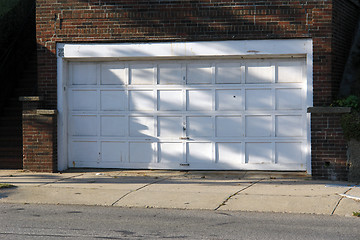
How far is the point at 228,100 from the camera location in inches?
500

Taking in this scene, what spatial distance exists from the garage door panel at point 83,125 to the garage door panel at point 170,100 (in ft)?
5.25

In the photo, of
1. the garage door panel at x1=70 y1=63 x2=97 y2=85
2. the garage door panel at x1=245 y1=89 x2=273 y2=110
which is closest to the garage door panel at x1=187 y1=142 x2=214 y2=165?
the garage door panel at x1=245 y1=89 x2=273 y2=110

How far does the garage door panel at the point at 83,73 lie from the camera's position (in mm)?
13227

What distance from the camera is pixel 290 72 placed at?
1246 cm

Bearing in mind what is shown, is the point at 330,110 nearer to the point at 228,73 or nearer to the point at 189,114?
the point at 228,73

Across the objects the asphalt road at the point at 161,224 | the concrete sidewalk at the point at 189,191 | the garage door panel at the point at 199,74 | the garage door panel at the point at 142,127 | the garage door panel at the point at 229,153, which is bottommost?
the asphalt road at the point at 161,224

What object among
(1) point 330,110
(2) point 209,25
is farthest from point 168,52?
(1) point 330,110

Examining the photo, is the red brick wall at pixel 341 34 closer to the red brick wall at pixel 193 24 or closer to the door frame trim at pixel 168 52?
the red brick wall at pixel 193 24

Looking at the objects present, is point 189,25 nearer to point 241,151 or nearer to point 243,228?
point 241,151

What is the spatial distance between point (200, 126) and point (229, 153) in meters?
0.89

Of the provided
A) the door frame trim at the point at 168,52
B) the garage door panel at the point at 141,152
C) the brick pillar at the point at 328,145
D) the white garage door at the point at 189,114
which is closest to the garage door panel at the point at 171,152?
the white garage door at the point at 189,114

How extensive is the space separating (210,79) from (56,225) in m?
5.94

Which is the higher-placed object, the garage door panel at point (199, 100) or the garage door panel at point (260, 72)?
the garage door panel at point (260, 72)

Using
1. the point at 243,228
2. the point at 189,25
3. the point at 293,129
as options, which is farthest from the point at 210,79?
the point at 243,228
